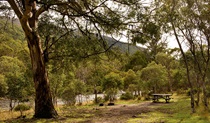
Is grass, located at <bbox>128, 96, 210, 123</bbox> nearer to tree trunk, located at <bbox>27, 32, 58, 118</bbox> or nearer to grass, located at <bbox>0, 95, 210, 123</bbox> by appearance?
grass, located at <bbox>0, 95, 210, 123</bbox>

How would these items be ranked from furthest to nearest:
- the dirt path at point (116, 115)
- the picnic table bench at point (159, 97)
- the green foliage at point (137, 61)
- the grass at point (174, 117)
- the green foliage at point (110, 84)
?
1. the green foliage at point (137, 61)
2. the green foliage at point (110, 84)
3. the picnic table bench at point (159, 97)
4. the dirt path at point (116, 115)
5. the grass at point (174, 117)

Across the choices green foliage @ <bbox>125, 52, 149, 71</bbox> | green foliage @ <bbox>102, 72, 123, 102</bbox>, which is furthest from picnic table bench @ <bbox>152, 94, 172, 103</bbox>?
green foliage @ <bbox>125, 52, 149, 71</bbox>

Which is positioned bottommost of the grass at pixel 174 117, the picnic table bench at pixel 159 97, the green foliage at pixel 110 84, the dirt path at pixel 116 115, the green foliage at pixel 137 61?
the grass at pixel 174 117

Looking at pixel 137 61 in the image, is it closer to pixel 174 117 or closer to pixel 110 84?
pixel 110 84

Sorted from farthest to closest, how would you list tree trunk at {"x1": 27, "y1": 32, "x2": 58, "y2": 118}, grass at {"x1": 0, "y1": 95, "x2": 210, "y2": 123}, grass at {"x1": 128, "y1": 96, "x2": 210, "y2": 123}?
tree trunk at {"x1": 27, "y1": 32, "x2": 58, "y2": 118}
grass at {"x1": 0, "y1": 95, "x2": 210, "y2": 123}
grass at {"x1": 128, "y1": 96, "x2": 210, "y2": 123}

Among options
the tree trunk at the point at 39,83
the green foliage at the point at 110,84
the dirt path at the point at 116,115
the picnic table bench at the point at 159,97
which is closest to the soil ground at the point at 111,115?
the dirt path at the point at 116,115

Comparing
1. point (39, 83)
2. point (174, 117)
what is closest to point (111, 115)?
point (174, 117)

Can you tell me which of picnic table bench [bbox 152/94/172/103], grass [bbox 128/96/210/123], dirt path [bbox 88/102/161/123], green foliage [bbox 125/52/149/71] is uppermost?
green foliage [bbox 125/52/149/71]

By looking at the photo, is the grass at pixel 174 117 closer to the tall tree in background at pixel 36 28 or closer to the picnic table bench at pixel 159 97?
the tall tree in background at pixel 36 28

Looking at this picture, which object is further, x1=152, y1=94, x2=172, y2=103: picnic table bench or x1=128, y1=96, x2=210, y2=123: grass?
x1=152, y1=94, x2=172, y2=103: picnic table bench

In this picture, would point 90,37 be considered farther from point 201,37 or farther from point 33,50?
point 201,37

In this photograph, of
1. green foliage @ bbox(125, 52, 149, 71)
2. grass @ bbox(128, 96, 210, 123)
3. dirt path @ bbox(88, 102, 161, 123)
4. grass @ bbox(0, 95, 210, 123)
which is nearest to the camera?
grass @ bbox(128, 96, 210, 123)

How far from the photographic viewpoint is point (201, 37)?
12.9m

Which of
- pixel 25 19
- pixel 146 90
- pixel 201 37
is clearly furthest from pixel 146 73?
pixel 25 19
